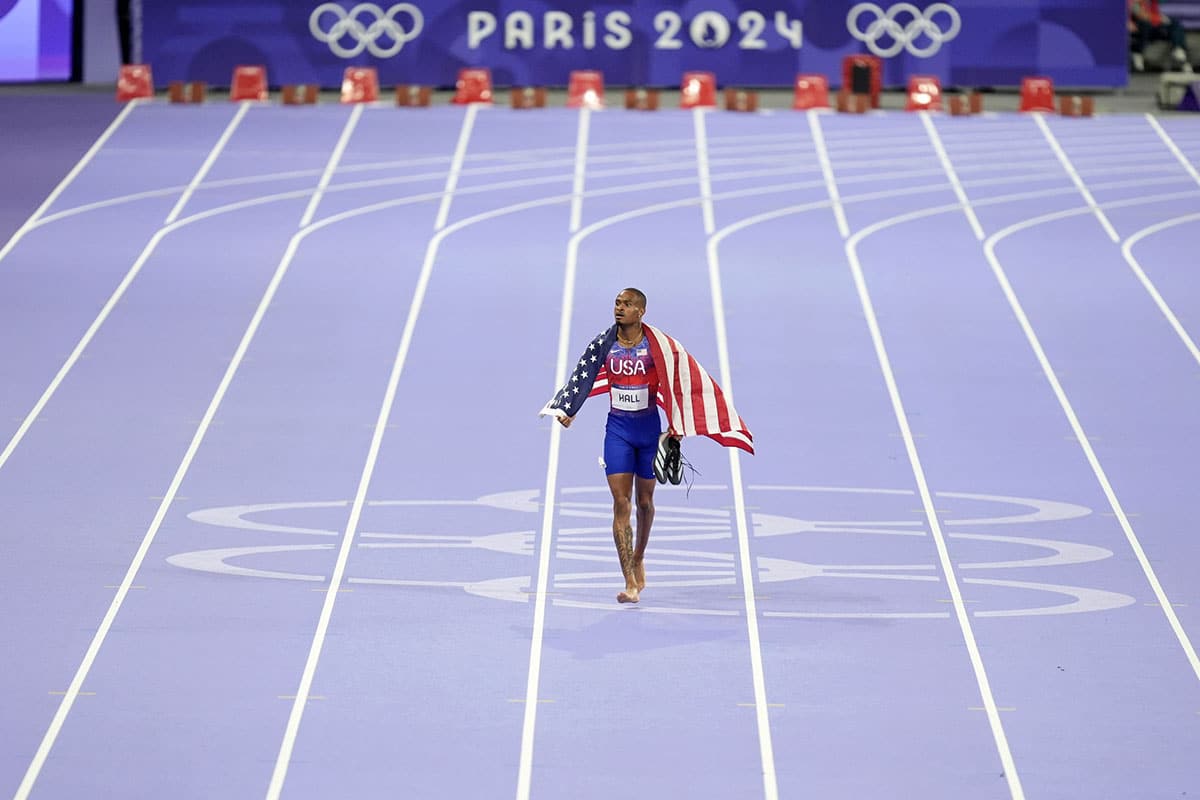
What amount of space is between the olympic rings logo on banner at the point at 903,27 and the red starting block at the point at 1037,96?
115cm

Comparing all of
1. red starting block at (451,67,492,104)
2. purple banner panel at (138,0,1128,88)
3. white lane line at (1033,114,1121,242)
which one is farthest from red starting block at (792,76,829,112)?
red starting block at (451,67,492,104)

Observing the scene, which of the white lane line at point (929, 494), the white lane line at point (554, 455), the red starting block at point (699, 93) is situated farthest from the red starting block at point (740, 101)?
the white lane line at point (929, 494)

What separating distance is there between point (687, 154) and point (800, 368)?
6633 millimetres

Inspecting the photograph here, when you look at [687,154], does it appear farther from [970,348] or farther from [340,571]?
[340,571]

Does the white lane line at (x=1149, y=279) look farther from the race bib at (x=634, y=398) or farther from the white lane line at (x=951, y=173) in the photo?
the race bib at (x=634, y=398)

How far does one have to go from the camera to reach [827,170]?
21.8m

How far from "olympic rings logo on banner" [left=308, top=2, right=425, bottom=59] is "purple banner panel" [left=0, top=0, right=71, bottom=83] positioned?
3015mm

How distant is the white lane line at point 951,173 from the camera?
65.6 feet

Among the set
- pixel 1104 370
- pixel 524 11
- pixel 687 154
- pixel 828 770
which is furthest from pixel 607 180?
pixel 828 770

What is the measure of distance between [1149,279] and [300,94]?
10.5m

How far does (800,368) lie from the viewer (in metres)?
16.0

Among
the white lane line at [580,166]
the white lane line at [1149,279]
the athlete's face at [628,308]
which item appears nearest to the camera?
the athlete's face at [628,308]

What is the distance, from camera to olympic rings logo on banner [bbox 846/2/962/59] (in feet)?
81.8

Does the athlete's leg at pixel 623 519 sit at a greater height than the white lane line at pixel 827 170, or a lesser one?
lesser
